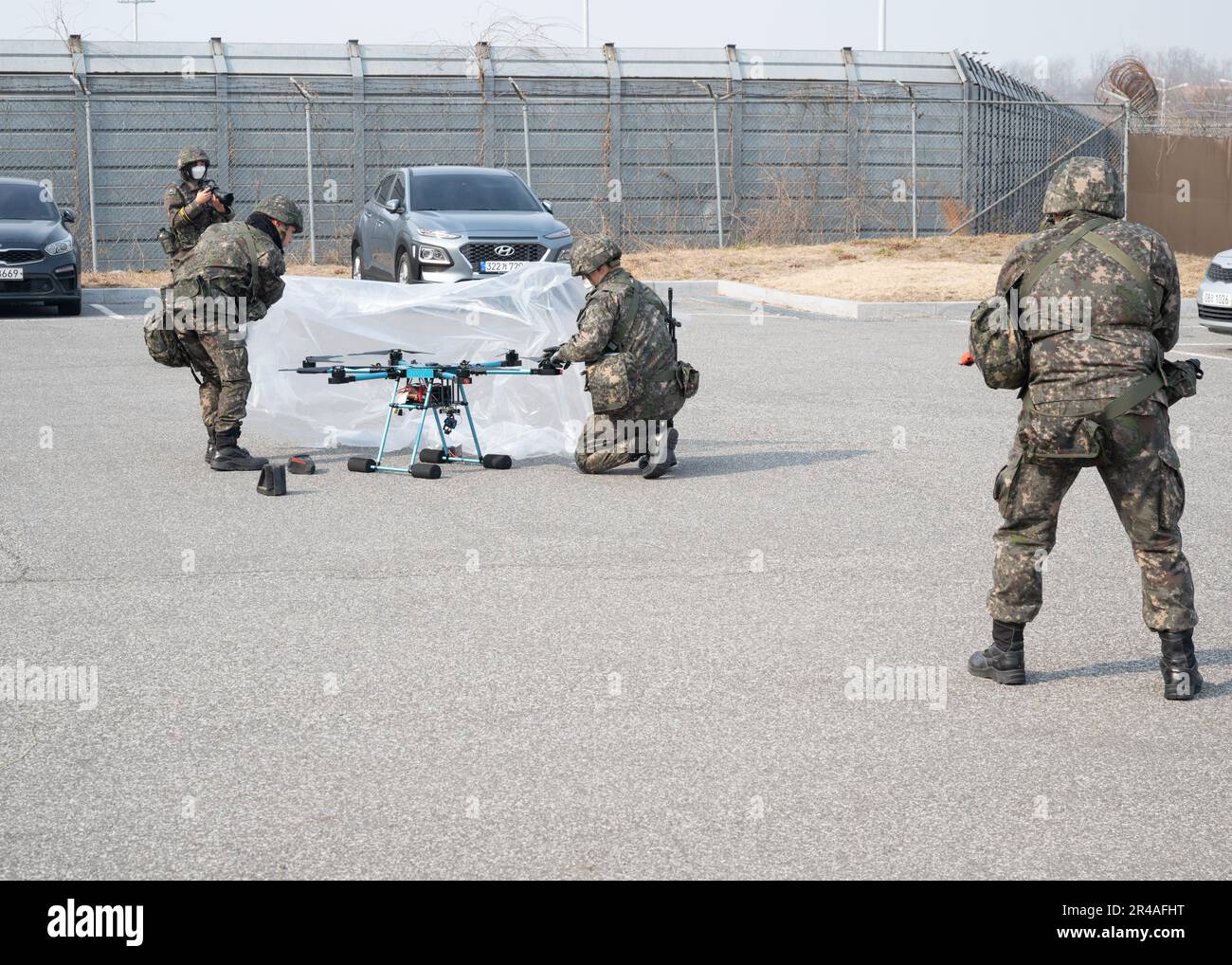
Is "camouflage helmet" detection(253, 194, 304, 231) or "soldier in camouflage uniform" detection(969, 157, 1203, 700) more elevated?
"camouflage helmet" detection(253, 194, 304, 231)

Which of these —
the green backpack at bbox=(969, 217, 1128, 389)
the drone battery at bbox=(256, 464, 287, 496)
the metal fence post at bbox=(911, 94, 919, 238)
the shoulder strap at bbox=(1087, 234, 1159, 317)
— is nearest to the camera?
the shoulder strap at bbox=(1087, 234, 1159, 317)

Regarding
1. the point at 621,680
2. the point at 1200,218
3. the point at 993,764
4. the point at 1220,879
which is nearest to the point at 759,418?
the point at 621,680

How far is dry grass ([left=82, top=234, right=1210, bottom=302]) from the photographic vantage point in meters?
22.3

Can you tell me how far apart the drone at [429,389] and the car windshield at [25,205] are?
1118 cm

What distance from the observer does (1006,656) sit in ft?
18.9

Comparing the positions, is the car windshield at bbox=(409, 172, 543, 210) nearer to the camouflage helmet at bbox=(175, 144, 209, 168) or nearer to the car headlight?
the car headlight

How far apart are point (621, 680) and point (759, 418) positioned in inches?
261

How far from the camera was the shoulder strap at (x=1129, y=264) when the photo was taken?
17.8 feet

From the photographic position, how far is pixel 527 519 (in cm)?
882

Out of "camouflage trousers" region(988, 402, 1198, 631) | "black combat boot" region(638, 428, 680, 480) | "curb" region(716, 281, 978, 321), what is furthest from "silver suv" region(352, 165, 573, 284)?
"camouflage trousers" region(988, 402, 1198, 631)

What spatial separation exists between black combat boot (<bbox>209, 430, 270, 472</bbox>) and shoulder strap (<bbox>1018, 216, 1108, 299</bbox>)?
234 inches

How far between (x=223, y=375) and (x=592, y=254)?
2492 millimetres

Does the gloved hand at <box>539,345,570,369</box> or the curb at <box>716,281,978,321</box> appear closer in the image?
the gloved hand at <box>539,345,570,369</box>

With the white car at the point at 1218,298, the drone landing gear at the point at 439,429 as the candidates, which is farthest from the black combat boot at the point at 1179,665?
the white car at the point at 1218,298
